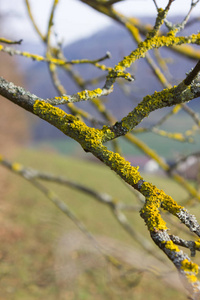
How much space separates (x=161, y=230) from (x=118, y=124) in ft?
1.31

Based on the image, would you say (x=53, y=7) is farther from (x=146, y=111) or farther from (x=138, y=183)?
(x=138, y=183)

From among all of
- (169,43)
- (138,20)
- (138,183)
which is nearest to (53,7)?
(138,20)

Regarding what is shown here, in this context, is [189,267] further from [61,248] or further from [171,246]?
[61,248]

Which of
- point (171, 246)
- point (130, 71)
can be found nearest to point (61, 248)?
point (130, 71)

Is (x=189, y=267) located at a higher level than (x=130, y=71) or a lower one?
lower

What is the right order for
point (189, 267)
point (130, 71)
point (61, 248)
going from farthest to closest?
point (61, 248) → point (130, 71) → point (189, 267)

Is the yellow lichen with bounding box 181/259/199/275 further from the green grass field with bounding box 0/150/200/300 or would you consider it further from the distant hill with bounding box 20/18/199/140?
the green grass field with bounding box 0/150/200/300

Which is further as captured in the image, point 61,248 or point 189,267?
point 61,248

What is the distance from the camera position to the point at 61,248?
1124cm

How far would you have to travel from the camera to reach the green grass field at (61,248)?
8.49 metres

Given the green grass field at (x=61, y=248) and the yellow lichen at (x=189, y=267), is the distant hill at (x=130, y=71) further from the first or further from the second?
the green grass field at (x=61, y=248)

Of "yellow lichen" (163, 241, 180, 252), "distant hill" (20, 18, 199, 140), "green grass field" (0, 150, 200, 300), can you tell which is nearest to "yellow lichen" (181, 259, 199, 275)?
"yellow lichen" (163, 241, 180, 252)

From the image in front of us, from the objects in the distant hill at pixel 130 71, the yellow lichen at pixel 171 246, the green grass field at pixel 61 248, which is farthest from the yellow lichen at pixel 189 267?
the green grass field at pixel 61 248

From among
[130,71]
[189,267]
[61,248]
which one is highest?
[61,248]
